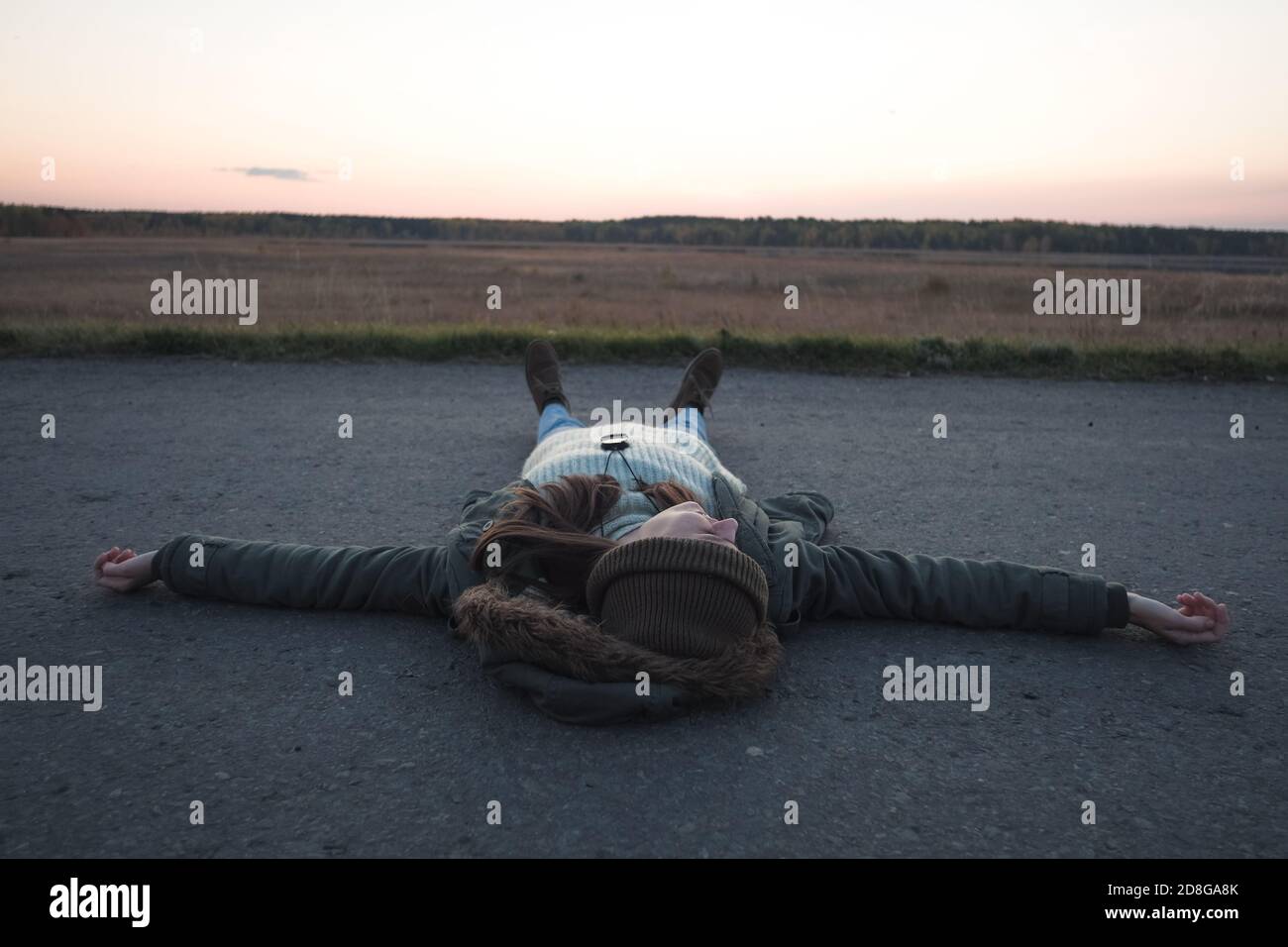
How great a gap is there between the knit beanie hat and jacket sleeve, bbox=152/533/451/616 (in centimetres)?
106

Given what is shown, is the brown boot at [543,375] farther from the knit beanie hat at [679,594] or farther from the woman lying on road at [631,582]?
the knit beanie hat at [679,594]

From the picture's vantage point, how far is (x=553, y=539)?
298 cm

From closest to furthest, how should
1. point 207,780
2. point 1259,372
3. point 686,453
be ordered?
point 207,780 < point 686,453 < point 1259,372

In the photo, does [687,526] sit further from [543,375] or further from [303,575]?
[543,375]

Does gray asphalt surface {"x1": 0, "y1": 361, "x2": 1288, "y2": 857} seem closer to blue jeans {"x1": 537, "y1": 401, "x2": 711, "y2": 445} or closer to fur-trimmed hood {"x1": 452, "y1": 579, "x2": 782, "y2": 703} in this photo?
fur-trimmed hood {"x1": 452, "y1": 579, "x2": 782, "y2": 703}

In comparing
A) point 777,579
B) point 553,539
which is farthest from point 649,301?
point 553,539

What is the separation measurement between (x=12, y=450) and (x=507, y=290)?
2356 centimetres

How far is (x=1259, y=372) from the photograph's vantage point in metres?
9.29

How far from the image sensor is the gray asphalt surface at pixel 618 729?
7.52 ft

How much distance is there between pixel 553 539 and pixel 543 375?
293cm

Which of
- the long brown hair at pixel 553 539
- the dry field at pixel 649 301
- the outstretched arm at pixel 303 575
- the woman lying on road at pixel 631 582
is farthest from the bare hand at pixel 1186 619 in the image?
the dry field at pixel 649 301

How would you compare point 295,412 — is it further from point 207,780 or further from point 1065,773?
point 1065,773

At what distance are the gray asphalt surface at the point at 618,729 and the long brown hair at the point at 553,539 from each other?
0.40 m
